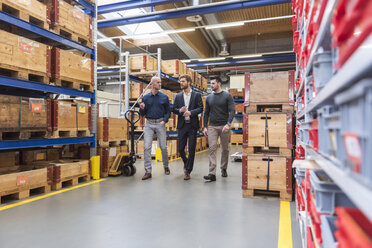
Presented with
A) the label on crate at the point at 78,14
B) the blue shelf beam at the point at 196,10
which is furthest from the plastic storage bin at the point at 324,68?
the blue shelf beam at the point at 196,10

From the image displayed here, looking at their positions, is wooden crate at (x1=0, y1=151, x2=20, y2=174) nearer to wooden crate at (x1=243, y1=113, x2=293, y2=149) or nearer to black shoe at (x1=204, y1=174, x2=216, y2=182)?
black shoe at (x1=204, y1=174, x2=216, y2=182)

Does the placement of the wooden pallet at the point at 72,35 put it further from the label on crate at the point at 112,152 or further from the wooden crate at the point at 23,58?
the label on crate at the point at 112,152

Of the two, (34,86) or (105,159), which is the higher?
(34,86)

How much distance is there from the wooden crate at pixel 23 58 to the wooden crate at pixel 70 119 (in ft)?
1.82

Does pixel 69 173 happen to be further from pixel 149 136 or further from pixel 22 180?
pixel 149 136

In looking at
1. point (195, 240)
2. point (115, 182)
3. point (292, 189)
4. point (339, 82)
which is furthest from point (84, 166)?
point (339, 82)

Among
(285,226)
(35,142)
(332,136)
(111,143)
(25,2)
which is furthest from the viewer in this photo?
(111,143)

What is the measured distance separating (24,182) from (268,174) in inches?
148

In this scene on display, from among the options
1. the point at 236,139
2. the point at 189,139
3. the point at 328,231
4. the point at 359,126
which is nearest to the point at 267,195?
the point at 189,139

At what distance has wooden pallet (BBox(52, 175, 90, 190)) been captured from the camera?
4.62 metres

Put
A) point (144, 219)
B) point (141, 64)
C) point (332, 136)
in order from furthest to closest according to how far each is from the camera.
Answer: point (141, 64) < point (144, 219) < point (332, 136)

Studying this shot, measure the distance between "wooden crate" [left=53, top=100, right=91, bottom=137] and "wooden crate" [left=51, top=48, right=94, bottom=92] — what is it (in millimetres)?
418

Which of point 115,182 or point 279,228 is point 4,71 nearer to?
point 115,182

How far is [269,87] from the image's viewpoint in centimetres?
412
